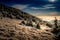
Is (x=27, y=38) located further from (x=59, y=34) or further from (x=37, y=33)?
(x=59, y=34)

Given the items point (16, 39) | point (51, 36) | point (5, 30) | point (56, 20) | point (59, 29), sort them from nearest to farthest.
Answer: point (16, 39) → point (5, 30) → point (51, 36) → point (59, 29) → point (56, 20)

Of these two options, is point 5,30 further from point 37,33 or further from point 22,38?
point 37,33

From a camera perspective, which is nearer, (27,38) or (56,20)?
(27,38)

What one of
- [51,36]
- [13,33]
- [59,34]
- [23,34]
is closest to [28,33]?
[23,34]

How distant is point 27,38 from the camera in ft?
48.9

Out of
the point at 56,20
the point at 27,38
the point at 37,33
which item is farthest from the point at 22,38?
the point at 56,20

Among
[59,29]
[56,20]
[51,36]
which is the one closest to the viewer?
[51,36]

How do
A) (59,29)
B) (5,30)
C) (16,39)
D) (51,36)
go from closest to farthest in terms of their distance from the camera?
(16,39) < (5,30) < (51,36) < (59,29)

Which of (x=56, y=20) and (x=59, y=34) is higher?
(x=56, y=20)

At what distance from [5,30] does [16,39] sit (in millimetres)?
2158

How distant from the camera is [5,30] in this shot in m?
15.2

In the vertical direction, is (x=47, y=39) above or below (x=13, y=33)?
below

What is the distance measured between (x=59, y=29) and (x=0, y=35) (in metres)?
9.07

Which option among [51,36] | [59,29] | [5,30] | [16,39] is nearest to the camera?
[16,39]
